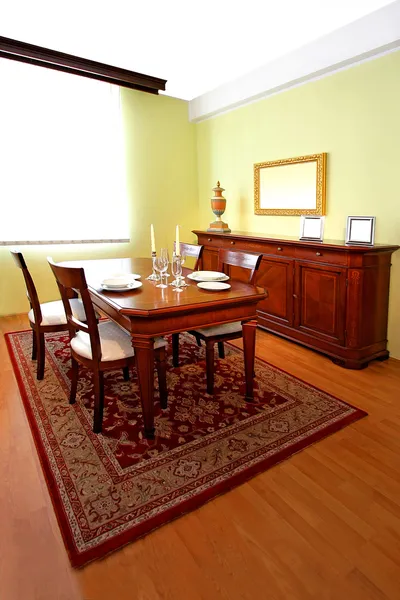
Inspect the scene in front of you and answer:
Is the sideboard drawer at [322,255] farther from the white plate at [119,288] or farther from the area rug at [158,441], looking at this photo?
the white plate at [119,288]

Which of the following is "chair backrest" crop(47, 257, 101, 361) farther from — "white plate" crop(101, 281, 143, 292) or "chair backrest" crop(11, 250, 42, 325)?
"chair backrest" crop(11, 250, 42, 325)

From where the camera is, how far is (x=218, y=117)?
475cm

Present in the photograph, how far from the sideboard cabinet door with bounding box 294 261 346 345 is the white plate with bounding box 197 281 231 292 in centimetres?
102

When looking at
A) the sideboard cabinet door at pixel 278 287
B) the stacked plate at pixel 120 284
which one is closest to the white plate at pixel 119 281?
the stacked plate at pixel 120 284

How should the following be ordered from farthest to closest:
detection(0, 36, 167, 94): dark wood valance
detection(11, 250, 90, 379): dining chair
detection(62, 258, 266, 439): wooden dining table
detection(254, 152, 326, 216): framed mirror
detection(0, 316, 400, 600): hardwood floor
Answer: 1. detection(0, 36, 167, 94): dark wood valance
2. detection(254, 152, 326, 216): framed mirror
3. detection(11, 250, 90, 379): dining chair
4. detection(62, 258, 266, 439): wooden dining table
5. detection(0, 316, 400, 600): hardwood floor

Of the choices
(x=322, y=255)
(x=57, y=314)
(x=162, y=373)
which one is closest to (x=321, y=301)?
(x=322, y=255)

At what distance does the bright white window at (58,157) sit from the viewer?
407cm

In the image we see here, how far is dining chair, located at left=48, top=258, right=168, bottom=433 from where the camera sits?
1.96 meters

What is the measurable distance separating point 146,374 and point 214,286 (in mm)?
682

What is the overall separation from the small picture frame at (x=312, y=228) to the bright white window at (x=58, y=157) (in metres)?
2.41

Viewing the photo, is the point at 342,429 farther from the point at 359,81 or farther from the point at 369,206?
the point at 359,81

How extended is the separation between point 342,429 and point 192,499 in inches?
37.6

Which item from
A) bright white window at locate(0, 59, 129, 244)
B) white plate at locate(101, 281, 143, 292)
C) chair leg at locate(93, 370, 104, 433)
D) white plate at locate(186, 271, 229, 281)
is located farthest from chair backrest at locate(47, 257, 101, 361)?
bright white window at locate(0, 59, 129, 244)

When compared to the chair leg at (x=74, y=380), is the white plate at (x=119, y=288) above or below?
above
